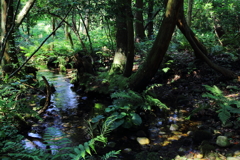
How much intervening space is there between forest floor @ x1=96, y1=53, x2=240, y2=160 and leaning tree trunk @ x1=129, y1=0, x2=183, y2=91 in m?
1.03

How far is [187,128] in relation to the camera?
4.32m

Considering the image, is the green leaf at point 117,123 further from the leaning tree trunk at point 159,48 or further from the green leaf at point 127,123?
the leaning tree trunk at point 159,48

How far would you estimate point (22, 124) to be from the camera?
4438 millimetres

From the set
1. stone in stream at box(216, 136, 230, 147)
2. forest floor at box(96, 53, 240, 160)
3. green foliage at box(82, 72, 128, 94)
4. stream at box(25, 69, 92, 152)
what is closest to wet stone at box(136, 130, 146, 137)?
forest floor at box(96, 53, 240, 160)

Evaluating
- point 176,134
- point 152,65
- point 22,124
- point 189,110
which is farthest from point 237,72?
point 22,124

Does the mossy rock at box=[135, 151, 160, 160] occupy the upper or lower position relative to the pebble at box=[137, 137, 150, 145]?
lower

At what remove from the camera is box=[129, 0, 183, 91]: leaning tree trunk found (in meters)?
4.70

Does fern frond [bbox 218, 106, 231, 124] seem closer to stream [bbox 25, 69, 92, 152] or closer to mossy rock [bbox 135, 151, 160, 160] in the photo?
mossy rock [bbox 135, 151, 160, 160]

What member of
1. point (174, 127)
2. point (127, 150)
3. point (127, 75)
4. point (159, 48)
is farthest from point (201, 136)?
point (127, 75)

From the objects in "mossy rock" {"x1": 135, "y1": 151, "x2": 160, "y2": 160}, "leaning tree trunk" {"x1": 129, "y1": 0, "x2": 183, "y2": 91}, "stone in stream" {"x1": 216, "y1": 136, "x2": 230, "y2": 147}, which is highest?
"leaning tree trunk" {"x1": 129, "y1": 0, "x2": 183, "y2": 91}

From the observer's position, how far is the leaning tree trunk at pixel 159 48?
15.4 feet

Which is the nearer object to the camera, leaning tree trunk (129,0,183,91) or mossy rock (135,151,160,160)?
mossy rock (135,151,160,160)

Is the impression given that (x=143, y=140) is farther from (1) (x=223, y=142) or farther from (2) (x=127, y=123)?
(1) (x=223, y=142)

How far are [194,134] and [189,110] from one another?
159 centimetres
